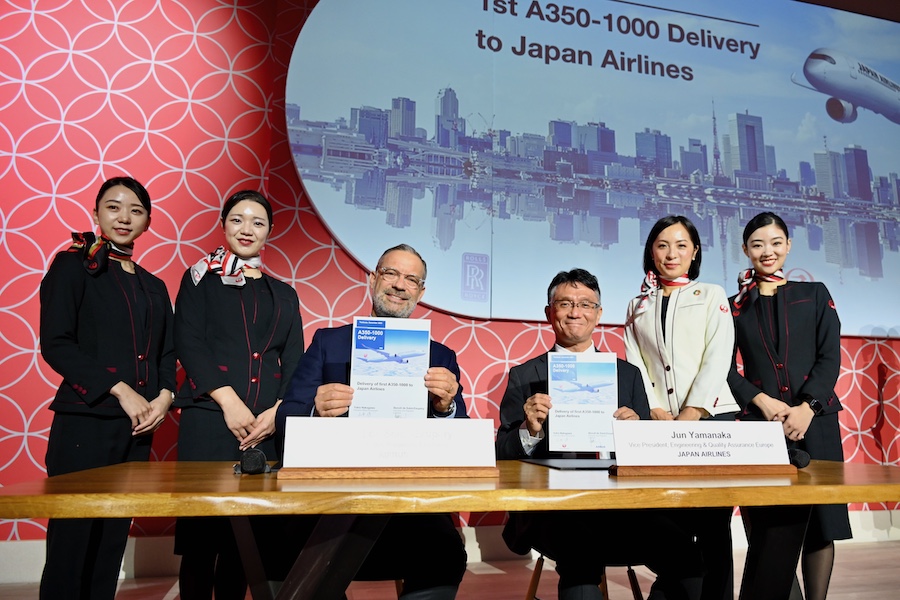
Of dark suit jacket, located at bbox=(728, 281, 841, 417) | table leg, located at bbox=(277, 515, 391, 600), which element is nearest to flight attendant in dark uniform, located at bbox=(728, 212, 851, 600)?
dark suit jacket, located at bbox=(728, 281, 841, 417)

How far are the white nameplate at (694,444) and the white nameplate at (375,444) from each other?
1.08 ft

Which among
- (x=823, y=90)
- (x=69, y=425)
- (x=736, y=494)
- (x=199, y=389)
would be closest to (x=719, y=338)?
(x=736, y=494)

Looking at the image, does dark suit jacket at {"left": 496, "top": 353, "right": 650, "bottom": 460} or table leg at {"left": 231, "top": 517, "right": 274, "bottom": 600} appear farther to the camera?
dark suit jacket at {"left": 496, "top": 353, "right": 650, "bottom": 460}

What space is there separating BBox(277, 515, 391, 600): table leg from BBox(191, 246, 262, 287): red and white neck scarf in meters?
1.39

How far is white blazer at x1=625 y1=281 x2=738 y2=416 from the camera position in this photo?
2.23 meters

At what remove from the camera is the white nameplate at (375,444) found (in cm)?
121

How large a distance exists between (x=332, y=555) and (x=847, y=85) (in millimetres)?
4755

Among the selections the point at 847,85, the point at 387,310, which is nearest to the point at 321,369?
the point at 387,310

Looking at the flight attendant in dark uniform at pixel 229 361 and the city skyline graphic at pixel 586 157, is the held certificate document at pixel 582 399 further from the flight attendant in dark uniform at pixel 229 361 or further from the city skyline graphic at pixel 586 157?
the city skyline graphic at pixel 586 157

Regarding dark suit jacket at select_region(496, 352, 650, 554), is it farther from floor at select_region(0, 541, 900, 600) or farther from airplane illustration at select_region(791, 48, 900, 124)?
airplane illustration at select_region(791, 48, 900, 124)

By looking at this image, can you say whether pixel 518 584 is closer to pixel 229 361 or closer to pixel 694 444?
pixel 229 361

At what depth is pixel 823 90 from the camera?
440 centimetres

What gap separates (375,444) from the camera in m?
1.22

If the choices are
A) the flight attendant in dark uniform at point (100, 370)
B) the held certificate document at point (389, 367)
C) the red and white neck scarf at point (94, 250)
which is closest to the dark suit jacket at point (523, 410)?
the held certificate document at point (389, 367)
